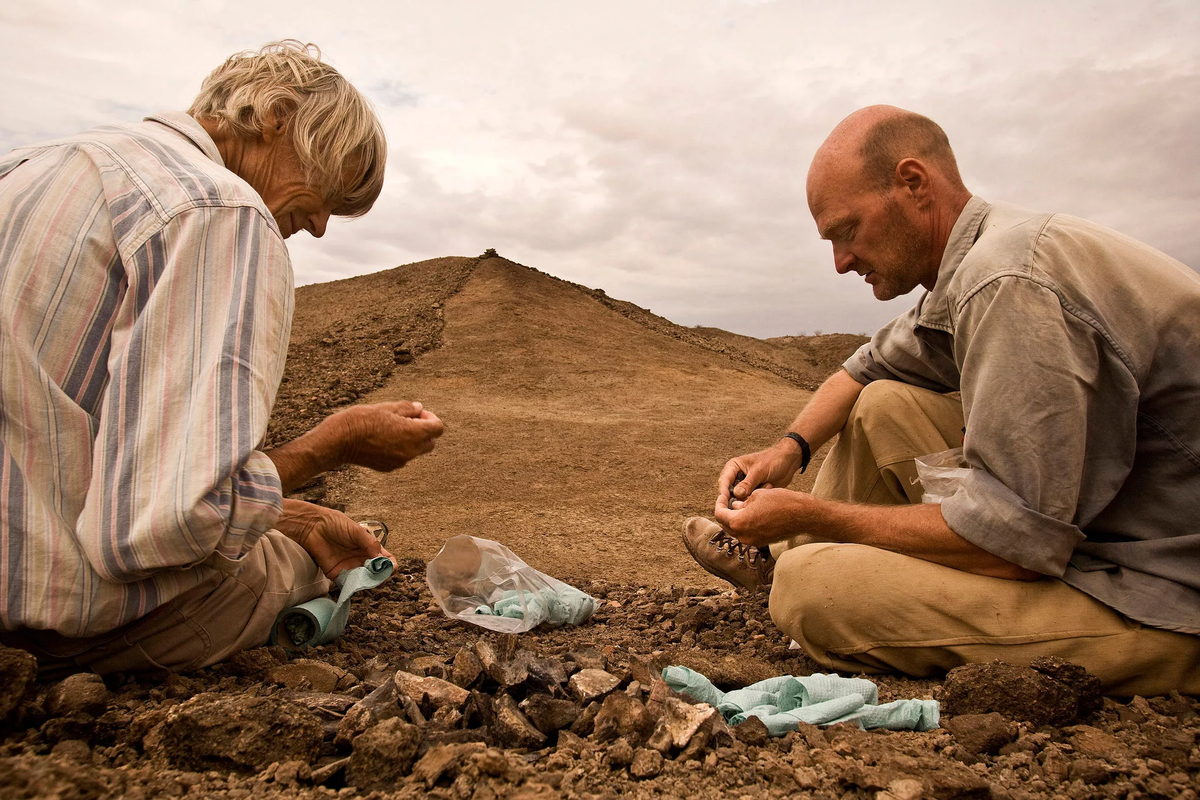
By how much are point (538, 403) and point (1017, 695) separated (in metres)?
7.24

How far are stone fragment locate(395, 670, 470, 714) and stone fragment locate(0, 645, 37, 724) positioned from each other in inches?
29.1

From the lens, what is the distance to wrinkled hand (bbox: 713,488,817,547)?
245 centimetres

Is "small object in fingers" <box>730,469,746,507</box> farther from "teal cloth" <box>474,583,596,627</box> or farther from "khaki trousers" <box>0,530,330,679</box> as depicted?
"khaki trousers" <box>0,530,330,679</box>

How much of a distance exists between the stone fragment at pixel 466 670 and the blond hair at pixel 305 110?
1.32 meters

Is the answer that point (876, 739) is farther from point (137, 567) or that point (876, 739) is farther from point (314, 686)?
point (137, 567)

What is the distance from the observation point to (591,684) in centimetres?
198

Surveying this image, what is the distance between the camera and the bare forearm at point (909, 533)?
219 centimetres

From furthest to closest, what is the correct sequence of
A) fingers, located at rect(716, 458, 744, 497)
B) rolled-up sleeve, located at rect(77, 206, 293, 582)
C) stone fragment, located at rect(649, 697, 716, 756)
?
fingers, located at rect(716, 458, 744, 497), stone fragment, located at rect(649, 697, 716, 756), rolled-up sleeve, located at rect(77, 206, 293, 582)

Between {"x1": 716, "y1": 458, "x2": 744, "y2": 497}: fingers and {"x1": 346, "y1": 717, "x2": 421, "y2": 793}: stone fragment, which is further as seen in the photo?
{"x1": 716, "y1": 458, "x2": 744, "y2": 497}: fingers

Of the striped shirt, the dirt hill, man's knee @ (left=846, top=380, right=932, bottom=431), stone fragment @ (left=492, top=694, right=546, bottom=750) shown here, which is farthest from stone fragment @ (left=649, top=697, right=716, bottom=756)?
the dirt hill

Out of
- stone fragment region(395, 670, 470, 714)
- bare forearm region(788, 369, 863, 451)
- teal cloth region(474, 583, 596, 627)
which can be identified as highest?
bare forearm region(788, 369, 863, 451)

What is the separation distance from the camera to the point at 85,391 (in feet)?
5.68

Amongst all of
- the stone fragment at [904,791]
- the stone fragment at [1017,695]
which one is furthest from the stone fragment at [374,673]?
the stone fragment at [1017,695]

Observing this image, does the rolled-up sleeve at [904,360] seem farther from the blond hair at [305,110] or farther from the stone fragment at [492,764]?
the stone fragment at [492,764]
